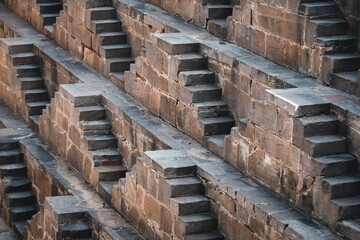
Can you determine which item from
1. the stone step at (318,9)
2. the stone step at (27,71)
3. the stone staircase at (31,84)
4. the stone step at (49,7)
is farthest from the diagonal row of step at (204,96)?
the stone step at (49,7)

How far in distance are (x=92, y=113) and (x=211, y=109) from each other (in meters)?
2.29

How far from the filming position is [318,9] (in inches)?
476

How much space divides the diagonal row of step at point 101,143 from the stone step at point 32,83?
281 cm

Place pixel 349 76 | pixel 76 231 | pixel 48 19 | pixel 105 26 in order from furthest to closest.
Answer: pixel 48 19, pixel 105 26, pixel 76 231, pixel 349 76

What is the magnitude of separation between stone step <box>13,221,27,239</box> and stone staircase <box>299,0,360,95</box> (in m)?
5.59

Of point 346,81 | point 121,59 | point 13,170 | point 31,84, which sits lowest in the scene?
point 13,170

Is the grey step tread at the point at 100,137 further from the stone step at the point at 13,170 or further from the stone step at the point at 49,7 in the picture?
the stone step at the point at 49,7

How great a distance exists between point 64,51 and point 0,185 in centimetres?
266

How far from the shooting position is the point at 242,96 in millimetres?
12773

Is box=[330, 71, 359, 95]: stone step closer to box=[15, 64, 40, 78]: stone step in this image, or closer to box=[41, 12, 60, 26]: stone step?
box=[15, 64, 40, 78]: stone step

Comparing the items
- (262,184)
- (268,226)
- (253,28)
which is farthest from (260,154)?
(253,28)

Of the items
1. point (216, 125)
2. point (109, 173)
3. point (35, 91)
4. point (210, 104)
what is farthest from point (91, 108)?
point (35, 91)

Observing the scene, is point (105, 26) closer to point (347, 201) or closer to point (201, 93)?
point (201, 93)

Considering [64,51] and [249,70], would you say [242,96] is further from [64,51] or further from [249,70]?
[64,51]
